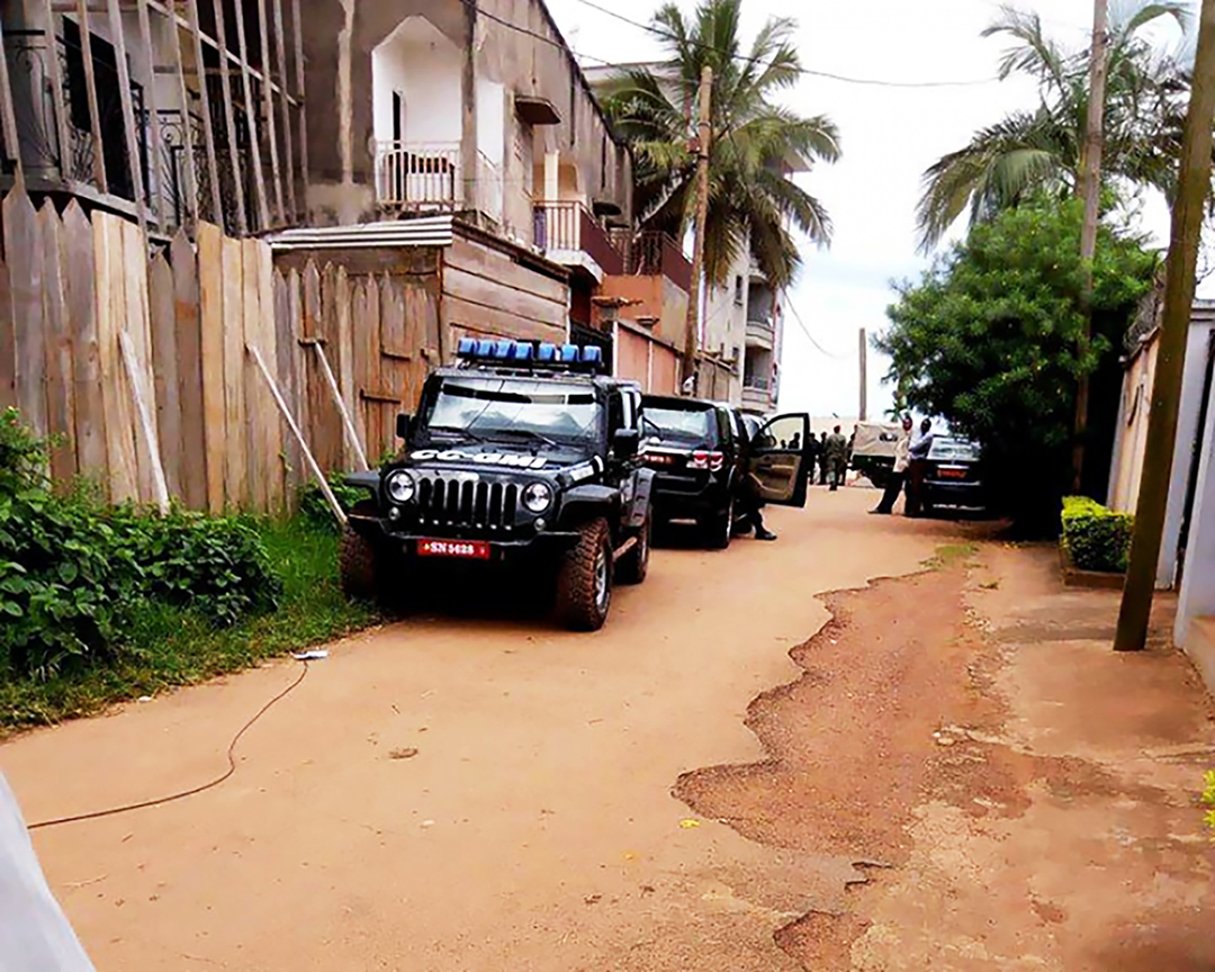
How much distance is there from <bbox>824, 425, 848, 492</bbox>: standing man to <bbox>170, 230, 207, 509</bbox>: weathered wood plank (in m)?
19.8

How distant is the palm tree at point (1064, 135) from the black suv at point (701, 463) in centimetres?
904

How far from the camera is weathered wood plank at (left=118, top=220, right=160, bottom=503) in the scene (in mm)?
6645

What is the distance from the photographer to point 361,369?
9.89 m

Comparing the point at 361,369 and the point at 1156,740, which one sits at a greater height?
the point at 361,369

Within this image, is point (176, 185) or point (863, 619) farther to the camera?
point (176, 185)

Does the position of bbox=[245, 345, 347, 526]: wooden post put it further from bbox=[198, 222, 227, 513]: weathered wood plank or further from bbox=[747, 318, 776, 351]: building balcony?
bbox=[747, 318, 776, 351]: building balcony

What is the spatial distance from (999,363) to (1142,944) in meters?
10.4

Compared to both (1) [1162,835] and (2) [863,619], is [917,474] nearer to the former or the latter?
(2) [863,619]

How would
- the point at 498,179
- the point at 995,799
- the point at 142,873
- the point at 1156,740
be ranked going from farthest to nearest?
the point at 498,179 < the point at 1156,740 < the point at 995,799 < the point at 142,873

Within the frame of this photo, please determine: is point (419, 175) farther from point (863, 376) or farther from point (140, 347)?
point (863, 376)

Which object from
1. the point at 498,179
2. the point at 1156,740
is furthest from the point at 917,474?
the point at 1156,740

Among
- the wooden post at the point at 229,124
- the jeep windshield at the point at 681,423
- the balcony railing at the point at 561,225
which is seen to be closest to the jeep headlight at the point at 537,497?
the jeep windshield at the point at 681,423

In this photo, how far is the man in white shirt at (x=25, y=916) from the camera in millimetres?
1033

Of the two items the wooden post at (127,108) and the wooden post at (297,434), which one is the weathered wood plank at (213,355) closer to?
the wooden post at (297,434)
